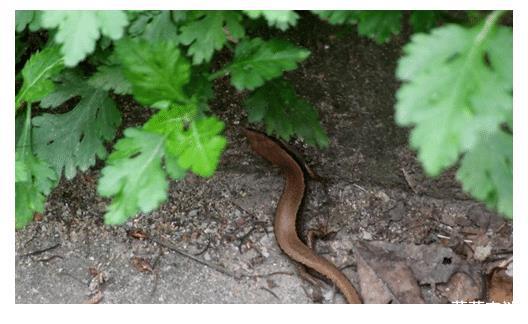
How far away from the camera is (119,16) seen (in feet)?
7.69

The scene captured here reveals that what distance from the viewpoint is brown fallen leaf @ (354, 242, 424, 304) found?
3.03 meters

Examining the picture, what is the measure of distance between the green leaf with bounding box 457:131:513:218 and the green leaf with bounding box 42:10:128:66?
1102mm

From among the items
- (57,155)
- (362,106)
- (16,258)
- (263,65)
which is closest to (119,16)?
(263,65)

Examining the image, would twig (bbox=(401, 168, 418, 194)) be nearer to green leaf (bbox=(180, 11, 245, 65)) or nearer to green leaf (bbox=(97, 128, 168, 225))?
green leaf (bbox=(180, 11, 245, 65))

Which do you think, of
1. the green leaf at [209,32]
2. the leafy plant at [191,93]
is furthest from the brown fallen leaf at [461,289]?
the green leaf at [209,32]

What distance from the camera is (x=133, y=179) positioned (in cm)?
244

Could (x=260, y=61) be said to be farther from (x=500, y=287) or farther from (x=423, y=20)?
(x=500, y=287)

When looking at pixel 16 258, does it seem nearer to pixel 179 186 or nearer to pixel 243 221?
pixel 179 186

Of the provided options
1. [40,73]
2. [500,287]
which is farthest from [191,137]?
[500,287]

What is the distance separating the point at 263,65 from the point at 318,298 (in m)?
1.06

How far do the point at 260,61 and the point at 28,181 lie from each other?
97 centimetres

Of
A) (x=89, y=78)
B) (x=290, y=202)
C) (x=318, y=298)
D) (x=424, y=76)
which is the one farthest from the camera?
(x=290, y=202)

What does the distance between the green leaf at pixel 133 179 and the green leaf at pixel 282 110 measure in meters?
0.45

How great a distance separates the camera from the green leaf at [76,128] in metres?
2.91
